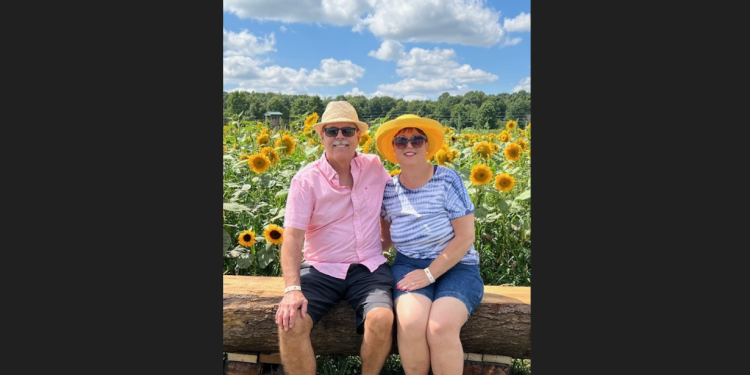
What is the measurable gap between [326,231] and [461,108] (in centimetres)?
298

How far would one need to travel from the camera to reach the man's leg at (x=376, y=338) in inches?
110

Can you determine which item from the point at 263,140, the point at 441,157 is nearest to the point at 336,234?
the point at 441,157

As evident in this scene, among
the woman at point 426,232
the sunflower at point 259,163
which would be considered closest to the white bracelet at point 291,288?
the woman at point 426,232

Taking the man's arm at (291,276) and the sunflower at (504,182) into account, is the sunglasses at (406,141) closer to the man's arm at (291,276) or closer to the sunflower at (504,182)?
the man's arm at (291,276)

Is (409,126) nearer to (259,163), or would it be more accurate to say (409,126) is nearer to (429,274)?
(429,274)

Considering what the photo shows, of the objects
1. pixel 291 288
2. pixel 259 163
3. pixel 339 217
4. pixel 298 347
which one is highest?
pixel 259 163

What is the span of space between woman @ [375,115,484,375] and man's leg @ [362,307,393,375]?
2.4 inches

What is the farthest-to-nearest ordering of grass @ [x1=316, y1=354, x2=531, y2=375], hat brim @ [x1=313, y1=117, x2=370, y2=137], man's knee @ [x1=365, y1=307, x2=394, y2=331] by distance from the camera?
grass @ [x1=316, y1=354, x2=531, y2=375]
hat brim @ [x1=313, y1=117, x2=370, y2=137]
man's knee @ [x1=365, y1=307, x2=394, y2=331]

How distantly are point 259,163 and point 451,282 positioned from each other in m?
1.71

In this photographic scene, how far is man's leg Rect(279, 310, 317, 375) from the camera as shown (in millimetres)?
2824

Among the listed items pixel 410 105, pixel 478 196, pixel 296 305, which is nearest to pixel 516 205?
pixel 478 196

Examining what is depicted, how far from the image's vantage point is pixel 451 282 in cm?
300

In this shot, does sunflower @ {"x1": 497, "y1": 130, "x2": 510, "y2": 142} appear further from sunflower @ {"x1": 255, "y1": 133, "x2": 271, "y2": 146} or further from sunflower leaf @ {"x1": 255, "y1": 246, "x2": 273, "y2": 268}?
sunflower leaf @ {"x1": 255, "y1": 246, "x2": 273, "y2": 268}

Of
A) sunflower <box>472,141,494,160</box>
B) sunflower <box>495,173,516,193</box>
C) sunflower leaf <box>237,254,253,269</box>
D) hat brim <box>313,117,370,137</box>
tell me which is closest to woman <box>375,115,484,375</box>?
hat brim <box>313,117,370,137</box>
